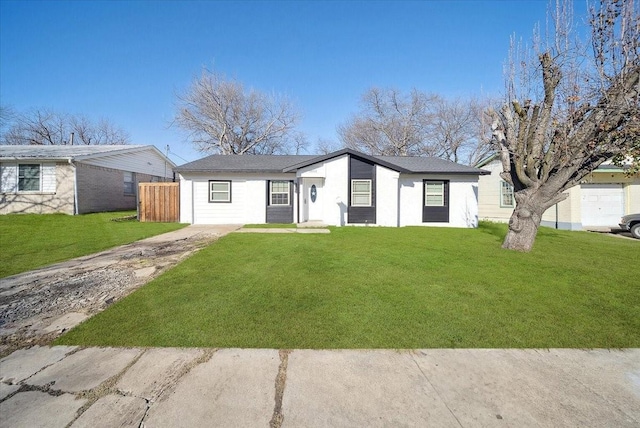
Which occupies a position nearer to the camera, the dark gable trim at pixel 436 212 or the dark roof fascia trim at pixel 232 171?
the dark roof fascia trim at pixel 232 171

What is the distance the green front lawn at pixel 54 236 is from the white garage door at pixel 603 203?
2094 centimetres

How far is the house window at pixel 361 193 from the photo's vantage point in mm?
13305

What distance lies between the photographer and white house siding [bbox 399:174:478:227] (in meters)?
13.9

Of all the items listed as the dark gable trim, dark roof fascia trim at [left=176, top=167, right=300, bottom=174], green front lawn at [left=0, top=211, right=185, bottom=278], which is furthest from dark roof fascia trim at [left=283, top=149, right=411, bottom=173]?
green front lawn at [left=0, top=211, right=185, bottom=278]

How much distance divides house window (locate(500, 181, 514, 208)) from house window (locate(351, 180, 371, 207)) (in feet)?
27.8

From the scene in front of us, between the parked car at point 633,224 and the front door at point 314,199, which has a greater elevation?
the front door at point 314,199

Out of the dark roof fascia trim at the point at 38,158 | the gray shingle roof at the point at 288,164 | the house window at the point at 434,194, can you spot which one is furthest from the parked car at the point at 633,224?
the dark roof fascia trim at the point at 38,158

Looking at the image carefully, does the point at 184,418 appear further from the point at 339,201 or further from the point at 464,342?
the point at 339,201

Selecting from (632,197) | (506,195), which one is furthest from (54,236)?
(632,197)

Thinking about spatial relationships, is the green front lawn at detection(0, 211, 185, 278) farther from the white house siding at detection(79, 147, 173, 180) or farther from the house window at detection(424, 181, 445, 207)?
the house window at detection(424, 181, 445, 207)

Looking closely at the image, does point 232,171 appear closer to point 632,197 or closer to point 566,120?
point 566,120

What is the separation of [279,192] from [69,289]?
385 inches

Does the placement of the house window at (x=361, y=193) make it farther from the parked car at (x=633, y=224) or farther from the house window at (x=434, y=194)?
the parked car at (x=633, y=224)

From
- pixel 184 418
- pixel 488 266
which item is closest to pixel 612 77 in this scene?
pixel 488 266
